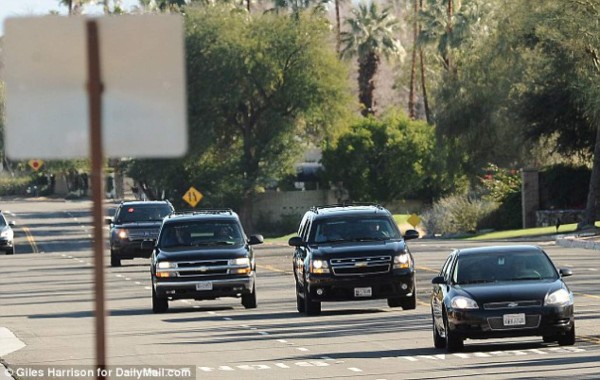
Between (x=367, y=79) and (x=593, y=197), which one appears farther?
(x=367, y=79)

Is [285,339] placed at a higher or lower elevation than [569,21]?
lower

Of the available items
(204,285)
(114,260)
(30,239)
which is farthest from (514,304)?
(30,239)

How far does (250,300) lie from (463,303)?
400 inches

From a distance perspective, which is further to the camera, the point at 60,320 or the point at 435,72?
the point at 435,72

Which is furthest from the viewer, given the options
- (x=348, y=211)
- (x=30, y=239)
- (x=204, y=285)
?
(x=30, y=239)

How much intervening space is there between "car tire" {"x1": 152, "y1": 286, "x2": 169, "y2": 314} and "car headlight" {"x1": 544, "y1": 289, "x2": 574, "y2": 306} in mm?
11001

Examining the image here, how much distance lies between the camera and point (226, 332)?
2425cm

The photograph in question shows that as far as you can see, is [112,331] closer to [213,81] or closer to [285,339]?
[285,339]

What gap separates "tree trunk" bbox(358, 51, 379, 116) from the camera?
95250 millimetres

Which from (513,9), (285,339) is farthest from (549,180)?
(285,339)

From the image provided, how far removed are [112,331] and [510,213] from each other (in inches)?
1691

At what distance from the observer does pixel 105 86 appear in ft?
24.6

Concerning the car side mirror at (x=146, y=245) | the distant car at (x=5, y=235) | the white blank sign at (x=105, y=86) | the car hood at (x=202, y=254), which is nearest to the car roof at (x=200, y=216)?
the car hood at (x=202, y=254)

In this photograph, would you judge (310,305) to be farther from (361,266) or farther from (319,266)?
(361,266)
